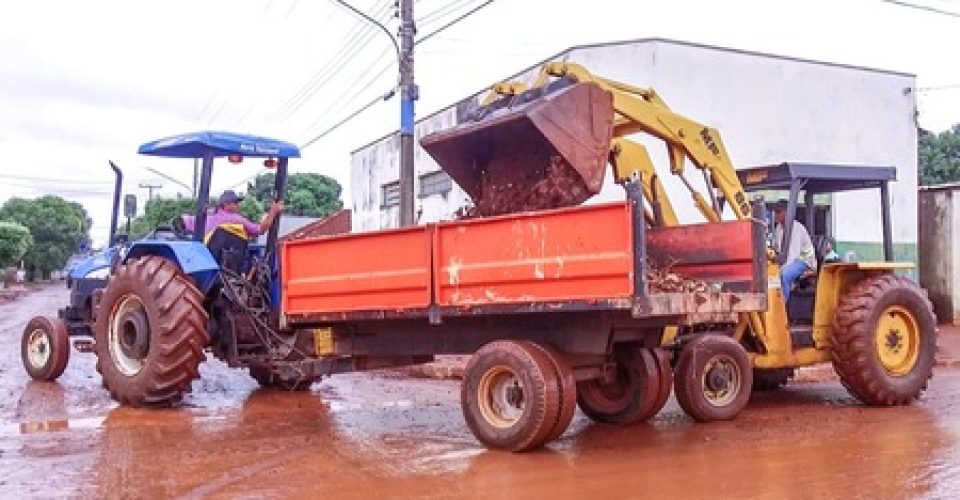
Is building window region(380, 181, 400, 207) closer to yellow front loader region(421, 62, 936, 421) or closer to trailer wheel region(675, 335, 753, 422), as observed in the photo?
yellow front loader region(421, 62, 936, 421)

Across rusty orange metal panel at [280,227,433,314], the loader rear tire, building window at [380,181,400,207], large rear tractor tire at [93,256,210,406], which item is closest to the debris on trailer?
rusty orange metal panel at [280,227,433,314]

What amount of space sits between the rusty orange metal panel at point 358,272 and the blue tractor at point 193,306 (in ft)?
3.37

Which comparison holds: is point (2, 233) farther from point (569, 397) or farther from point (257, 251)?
point (569, 397)

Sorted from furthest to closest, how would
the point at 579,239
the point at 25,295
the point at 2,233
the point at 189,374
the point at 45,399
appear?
the point at 2,233
the point at 25,295
the point at 45,399
the point at 189,374
the point at 579,239

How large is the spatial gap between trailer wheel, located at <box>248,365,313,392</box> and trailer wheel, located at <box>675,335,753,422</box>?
4026 mm

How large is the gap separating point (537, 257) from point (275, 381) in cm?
495

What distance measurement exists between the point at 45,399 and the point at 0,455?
293 cm

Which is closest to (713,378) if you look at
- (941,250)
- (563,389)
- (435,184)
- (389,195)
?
(563,389)

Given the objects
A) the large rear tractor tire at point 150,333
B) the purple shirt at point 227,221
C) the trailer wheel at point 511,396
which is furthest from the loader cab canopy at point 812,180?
the large rear tractor tire at point 150,333

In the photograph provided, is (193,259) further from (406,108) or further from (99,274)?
(406,108)

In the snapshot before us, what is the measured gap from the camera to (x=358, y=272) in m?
7.33

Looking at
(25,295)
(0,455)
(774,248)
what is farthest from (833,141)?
(25,295)

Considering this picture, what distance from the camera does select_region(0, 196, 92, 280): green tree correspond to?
174ft

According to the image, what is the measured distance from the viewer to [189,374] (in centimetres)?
844
